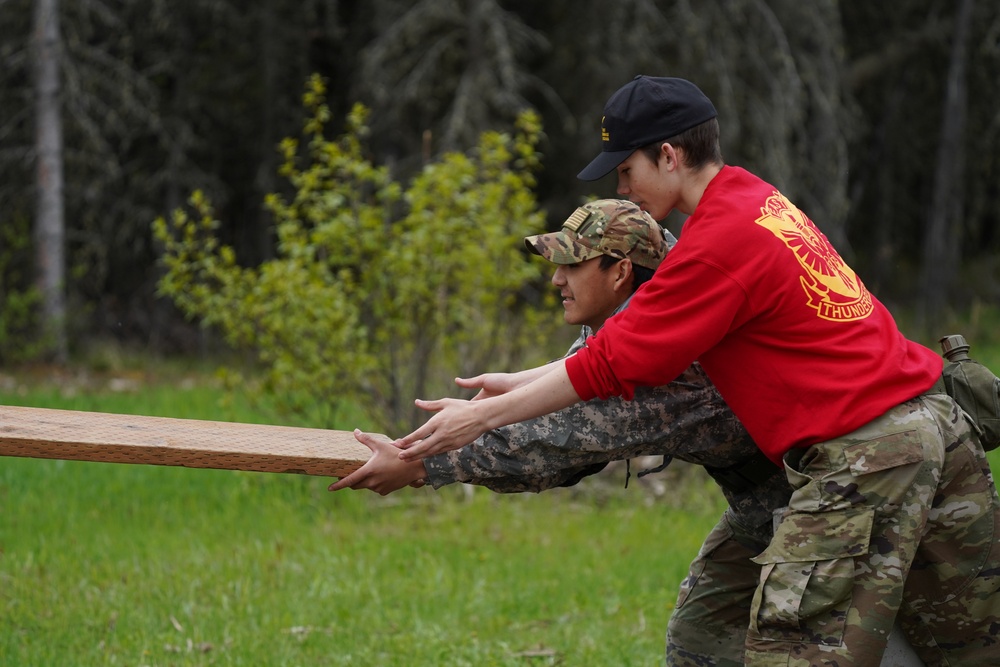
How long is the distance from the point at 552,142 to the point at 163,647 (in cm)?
1294

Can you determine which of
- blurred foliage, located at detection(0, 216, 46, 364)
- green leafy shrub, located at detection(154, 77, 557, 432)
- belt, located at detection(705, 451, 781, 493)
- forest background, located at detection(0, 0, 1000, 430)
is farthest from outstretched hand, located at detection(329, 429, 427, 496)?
blurred foliage, located at detection(0, 216, 46, 364)

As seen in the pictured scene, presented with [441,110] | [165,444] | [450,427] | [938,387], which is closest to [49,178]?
[441,110]

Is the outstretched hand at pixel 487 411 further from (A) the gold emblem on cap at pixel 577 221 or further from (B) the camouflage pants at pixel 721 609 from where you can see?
(B) the camouflage pants at pixel 721 609

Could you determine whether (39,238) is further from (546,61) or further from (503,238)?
(503,238)

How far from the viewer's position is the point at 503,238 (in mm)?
8172

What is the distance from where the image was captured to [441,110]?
16.1m

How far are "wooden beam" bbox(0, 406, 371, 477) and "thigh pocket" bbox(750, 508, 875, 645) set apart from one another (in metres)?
1.21

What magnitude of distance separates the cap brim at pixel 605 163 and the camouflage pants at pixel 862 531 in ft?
2.98

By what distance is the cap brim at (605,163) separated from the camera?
3150 mm

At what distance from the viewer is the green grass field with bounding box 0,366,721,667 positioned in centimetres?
522

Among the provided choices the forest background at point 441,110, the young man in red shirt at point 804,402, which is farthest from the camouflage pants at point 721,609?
the forest background at point 441,110

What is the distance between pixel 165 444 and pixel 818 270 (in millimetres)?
1836

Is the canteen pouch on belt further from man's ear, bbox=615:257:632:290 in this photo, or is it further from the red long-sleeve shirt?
man's ear, bbox=615:257:632:290

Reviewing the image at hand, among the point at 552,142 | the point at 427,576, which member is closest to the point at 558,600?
the point at 427,576
